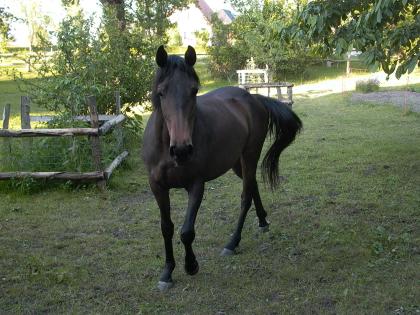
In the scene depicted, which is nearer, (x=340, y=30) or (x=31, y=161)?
(x=340, y=30)

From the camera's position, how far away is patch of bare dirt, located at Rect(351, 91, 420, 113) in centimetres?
1427

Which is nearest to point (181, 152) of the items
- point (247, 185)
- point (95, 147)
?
point (247, 185)

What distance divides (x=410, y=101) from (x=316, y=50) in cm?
1080

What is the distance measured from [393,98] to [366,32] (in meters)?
12.3

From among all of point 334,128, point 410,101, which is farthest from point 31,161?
point 410,101

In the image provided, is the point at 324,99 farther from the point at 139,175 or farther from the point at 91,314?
the point at 91,314

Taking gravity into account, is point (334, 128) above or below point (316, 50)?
below

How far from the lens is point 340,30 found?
5.40 metres

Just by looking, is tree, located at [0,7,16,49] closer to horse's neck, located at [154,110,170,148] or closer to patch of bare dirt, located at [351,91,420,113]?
patch of bare dirt, located at [351,91,420,113]

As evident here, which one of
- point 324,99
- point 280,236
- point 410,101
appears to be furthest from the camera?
point 324,99

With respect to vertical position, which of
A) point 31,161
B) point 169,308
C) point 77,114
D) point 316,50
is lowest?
point 169,308

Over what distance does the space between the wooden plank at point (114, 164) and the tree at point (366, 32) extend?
3065mm

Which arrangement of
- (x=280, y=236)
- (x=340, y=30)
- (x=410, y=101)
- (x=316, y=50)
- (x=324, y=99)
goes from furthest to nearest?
(x=324, y=99)
(x=410, y=101)
(x=316, y=50)
(x=340, y=30)
(x=280, y=236)

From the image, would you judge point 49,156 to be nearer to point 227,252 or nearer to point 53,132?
point 53,132
